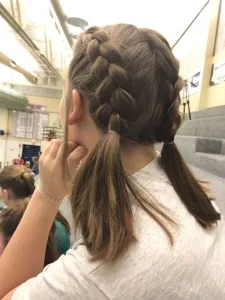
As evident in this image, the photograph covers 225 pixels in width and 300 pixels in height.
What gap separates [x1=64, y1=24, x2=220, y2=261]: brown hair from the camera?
18.1 inches

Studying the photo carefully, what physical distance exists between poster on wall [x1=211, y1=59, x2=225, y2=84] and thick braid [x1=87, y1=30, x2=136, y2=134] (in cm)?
378

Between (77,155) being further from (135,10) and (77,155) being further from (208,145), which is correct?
(135,10)

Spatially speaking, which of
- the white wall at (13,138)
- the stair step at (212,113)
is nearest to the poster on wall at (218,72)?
the stair step at (212,113)

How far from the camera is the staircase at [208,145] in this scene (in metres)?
2.21

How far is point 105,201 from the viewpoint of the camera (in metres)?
0.47

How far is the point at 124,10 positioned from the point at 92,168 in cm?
384

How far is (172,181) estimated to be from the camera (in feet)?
1.82

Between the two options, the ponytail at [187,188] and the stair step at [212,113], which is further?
the stair step at [212,113]

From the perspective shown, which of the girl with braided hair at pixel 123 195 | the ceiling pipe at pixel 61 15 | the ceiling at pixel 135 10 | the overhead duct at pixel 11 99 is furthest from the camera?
the overhead duct at pixel 11 99

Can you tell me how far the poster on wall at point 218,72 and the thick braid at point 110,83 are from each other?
149 inches

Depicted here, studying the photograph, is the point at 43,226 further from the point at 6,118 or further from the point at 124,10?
the point at 6,118

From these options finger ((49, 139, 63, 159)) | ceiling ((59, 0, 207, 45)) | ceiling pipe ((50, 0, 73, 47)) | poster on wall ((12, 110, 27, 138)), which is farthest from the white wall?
finger ((49, 139, 63, 159))

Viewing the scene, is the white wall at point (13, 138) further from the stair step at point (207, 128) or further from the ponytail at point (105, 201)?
the ponytail at point (105, 201)

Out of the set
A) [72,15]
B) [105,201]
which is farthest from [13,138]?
[105,201]
